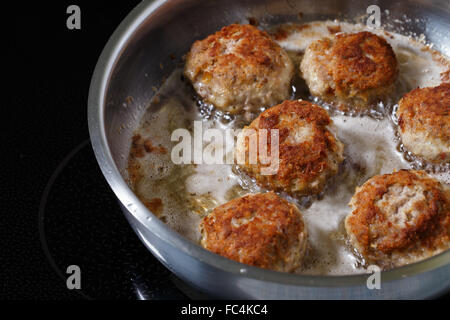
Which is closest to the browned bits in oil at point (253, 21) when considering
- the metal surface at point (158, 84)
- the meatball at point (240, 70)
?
the metal surface at point (158, 84)

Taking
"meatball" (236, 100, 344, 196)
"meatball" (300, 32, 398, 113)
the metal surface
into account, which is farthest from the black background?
"meatball" (300, 32, 398, 113)

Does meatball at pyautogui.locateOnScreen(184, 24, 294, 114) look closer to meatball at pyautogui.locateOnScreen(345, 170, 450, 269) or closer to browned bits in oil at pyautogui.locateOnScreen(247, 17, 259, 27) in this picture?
browned bits in oil at pyautogui.locateOnScreen(247, 17, 259, 27)

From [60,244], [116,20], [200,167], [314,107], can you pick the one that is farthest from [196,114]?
[116,20]

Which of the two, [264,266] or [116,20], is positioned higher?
[116,20]

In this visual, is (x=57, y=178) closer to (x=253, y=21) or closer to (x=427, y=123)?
(x=253, y=21)

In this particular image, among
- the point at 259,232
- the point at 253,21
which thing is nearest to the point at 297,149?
the point at 259,232

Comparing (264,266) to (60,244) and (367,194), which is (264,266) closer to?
(367,194)

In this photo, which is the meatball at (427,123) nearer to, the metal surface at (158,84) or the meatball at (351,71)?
the meatball at (351,71)
